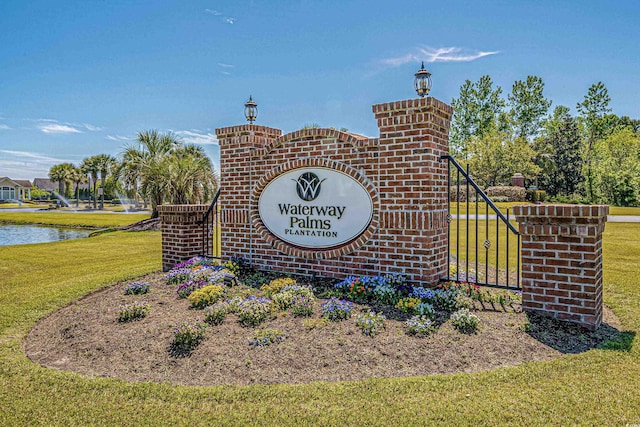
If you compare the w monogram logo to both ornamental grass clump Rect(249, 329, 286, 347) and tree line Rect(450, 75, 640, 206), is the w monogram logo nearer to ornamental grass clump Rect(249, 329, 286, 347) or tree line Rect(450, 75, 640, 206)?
ornamental grass clump Rect(249, 329, 286, 347)

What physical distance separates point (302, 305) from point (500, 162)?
34.5 m

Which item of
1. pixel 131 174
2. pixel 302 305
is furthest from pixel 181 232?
pixel 131 174

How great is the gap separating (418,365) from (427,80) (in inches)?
132

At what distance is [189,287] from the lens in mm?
5551

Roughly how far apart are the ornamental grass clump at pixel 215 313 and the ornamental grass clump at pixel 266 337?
0.61 metres

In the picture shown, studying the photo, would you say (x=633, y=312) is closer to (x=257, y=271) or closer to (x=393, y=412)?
(x=393, y=412)

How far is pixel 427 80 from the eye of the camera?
5.10 metres

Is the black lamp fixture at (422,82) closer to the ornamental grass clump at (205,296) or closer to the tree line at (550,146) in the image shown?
the ornamental grass clump at (205,296)

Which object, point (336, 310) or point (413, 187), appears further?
point (413, 187)

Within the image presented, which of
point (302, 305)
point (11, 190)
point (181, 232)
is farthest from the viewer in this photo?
point (11, 190)

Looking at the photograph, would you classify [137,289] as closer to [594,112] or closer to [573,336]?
[573,336]

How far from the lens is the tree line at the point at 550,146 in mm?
34000

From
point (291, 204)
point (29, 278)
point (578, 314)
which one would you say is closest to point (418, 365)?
point (578, 314)

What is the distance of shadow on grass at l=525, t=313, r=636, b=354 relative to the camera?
381 cm
